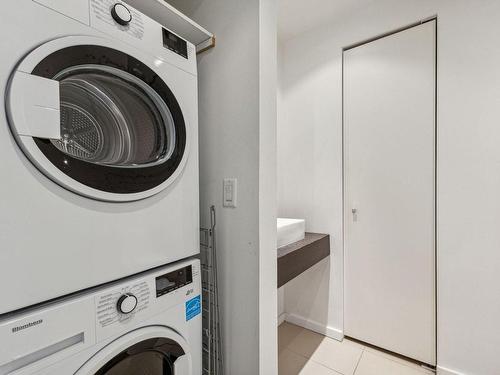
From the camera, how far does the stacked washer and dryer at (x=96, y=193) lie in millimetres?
549

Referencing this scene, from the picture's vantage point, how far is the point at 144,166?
0.79 metres

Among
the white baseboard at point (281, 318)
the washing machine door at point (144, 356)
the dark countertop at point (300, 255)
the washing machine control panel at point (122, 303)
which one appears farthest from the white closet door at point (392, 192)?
the washing machine control panel at point (122, 303)

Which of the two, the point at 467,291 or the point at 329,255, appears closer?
the point at 467,291

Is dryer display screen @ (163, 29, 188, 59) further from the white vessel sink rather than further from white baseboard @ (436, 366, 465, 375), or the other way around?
white baseboard @ (436, 366, 465, 375)

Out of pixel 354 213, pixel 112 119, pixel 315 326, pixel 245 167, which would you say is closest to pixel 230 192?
pixel 245 167

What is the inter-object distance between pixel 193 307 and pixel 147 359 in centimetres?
21

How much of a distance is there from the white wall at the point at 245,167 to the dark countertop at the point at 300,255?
34 cm

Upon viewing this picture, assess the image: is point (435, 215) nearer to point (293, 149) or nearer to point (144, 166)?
point (293, 149)

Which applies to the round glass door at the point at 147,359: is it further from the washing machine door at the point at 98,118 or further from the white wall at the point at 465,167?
the white wall at the point at 465,167

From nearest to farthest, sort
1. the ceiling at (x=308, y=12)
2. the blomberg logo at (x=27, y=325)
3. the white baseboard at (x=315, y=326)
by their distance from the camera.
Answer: the blomberg logo at (x=27, y=325), the ceiling at (x=308, y=12), the white baseboard at (x=315, y=326)

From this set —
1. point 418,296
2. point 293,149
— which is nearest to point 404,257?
point 418,296

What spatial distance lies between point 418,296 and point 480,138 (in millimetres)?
1068

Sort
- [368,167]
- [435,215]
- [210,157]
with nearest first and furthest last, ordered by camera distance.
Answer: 1. [210,157]
2. [435,215]
3. [368,167]

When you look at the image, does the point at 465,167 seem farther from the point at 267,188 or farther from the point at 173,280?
the point at 173,280
